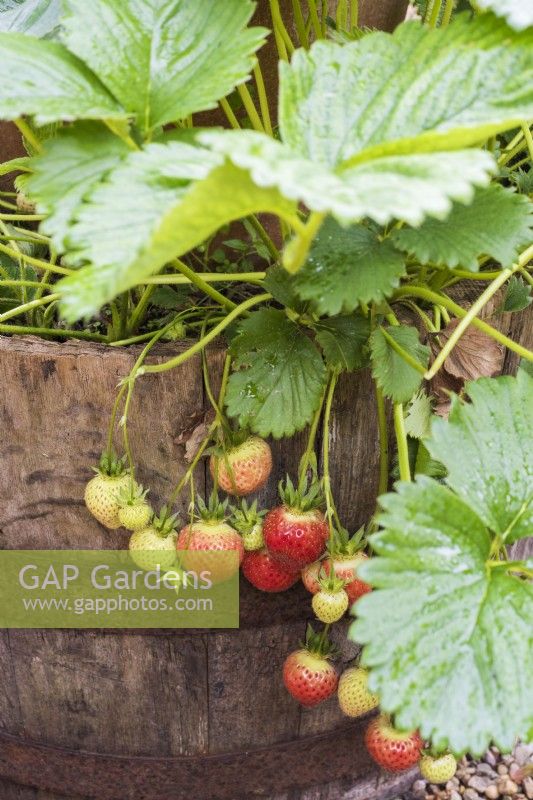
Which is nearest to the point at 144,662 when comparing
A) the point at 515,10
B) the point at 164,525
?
the point at 164,525

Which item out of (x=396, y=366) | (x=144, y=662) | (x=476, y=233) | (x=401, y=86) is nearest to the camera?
(x=401, y=86)

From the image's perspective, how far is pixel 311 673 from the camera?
883 mm

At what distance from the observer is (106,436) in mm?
891

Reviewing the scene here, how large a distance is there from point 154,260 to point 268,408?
0.37m

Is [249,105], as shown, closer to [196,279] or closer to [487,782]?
[196,279]

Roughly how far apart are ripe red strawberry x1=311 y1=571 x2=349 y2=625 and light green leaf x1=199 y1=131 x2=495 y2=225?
475 mm

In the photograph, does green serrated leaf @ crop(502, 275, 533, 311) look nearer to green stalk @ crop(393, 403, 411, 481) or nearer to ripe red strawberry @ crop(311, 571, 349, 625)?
green stalk @ crop(393, 403, 411, 481)

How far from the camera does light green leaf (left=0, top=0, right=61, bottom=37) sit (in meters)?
0.69

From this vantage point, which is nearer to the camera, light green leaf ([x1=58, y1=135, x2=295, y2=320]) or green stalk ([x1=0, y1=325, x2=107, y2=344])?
light green leaf ([x1=58, y1=135, x2=295, y2=320])

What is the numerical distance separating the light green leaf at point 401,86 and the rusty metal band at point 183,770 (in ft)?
2.91

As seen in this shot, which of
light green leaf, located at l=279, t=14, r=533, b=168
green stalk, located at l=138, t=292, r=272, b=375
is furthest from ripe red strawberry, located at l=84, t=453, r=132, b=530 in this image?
light green leaf, located at l=279, t=14, r=533, b=168

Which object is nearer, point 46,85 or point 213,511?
point 46,85

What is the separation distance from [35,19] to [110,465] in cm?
43

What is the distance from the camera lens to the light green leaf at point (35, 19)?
0.69 meters
